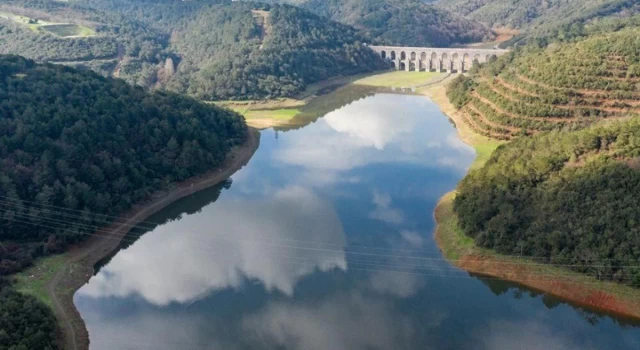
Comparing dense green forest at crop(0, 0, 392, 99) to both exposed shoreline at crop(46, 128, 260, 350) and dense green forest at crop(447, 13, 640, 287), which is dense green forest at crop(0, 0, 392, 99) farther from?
dense green forest at crop(447, 13, 640, 287)

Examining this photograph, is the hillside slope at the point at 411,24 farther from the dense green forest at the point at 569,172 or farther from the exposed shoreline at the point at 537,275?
the exposed shoreline at the point at 537,275

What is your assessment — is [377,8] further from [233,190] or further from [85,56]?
[233,190]

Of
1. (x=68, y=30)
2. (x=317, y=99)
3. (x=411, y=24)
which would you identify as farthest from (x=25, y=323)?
(x=411, y=24)

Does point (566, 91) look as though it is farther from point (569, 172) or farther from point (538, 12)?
point (538, 12)

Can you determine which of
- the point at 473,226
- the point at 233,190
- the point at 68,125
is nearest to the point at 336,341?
the point at 473,226

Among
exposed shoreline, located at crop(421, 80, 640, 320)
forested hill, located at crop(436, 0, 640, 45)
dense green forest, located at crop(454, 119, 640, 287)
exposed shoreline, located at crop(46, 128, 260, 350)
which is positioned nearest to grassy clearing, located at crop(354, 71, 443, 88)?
forested hill, located at crop(436, 0, 640, 45)

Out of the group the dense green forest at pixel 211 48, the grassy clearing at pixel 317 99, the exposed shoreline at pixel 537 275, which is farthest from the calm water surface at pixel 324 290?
the dense green forest at pixel 211 48
